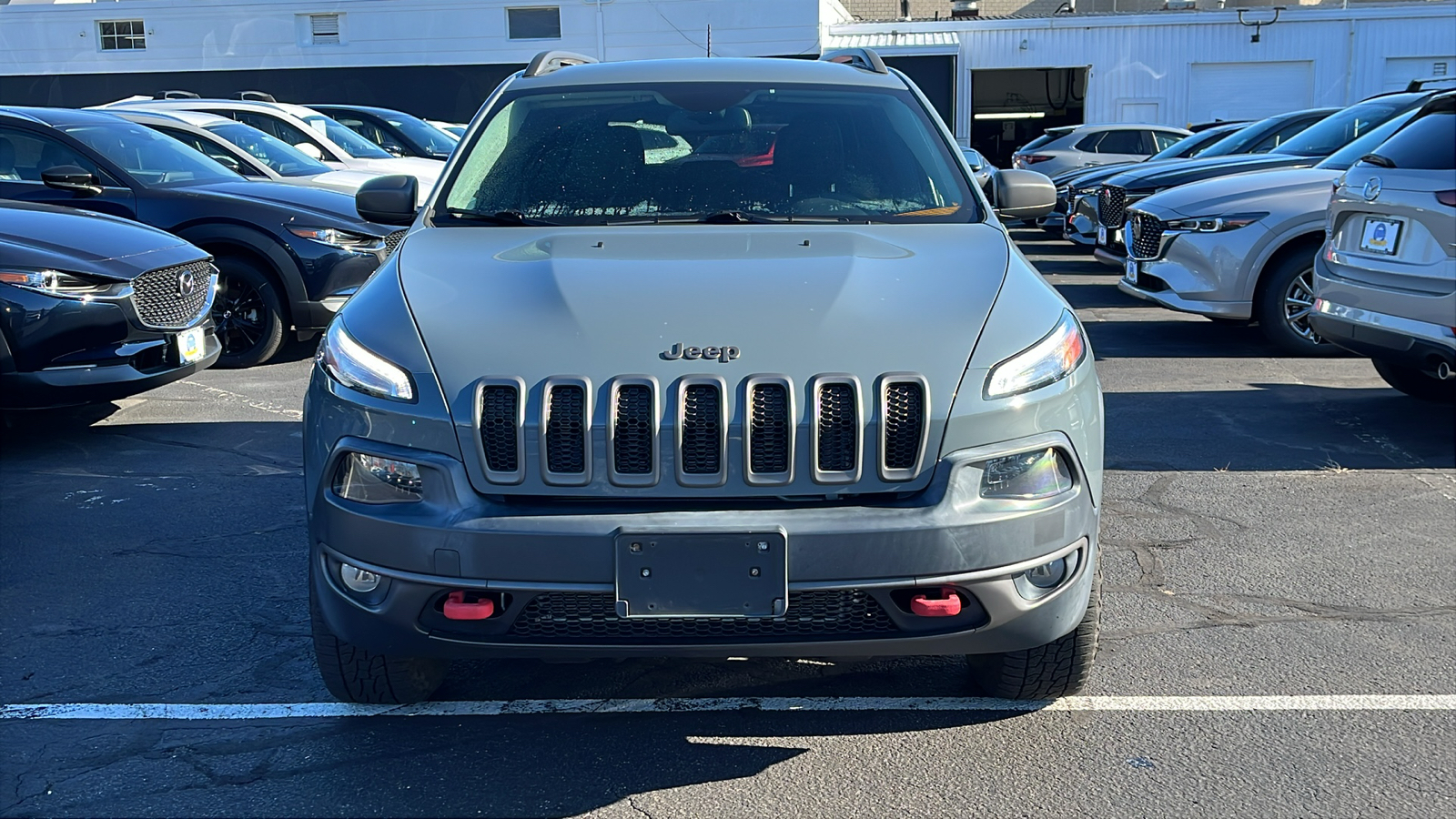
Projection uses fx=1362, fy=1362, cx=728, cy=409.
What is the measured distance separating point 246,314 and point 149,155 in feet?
4.77

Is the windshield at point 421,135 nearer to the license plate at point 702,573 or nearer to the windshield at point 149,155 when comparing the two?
the windshield at point 149,155

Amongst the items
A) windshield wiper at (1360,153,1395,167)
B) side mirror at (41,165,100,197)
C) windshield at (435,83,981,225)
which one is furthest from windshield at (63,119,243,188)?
windshield wiper at (1360,153,1395,167)

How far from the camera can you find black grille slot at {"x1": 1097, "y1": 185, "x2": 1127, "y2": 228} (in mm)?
11245

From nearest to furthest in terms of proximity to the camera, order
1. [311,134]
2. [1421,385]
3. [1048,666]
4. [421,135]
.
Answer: [1048,666]
[1421,385]
[311,134]
[421,135]

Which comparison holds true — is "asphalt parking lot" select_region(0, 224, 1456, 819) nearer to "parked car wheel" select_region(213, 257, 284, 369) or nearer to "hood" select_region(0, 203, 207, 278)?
"hood" select_region(0, 203, 207, 278)

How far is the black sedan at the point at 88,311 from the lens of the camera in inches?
249

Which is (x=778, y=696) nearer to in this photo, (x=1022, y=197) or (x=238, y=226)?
(x=1022, y=197)

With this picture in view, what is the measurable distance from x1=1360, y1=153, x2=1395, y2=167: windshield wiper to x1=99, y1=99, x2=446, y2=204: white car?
27.6ft

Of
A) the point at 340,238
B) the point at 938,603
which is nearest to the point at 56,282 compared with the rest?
the point at 340,238

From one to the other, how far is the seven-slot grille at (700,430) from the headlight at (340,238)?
6.33 metres

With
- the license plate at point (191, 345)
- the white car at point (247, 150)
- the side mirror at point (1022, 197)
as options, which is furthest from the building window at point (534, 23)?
the side mirror at point (1022, 197)

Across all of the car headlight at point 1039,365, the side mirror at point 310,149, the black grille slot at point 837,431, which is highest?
the side mirror at point 310,149

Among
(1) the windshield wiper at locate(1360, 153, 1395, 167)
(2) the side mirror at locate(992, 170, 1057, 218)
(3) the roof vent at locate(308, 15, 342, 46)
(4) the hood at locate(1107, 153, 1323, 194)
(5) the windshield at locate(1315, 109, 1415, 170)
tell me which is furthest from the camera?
(3) the roof vent at locate(308, 15, 342, 46)

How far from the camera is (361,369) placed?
3188 mm
